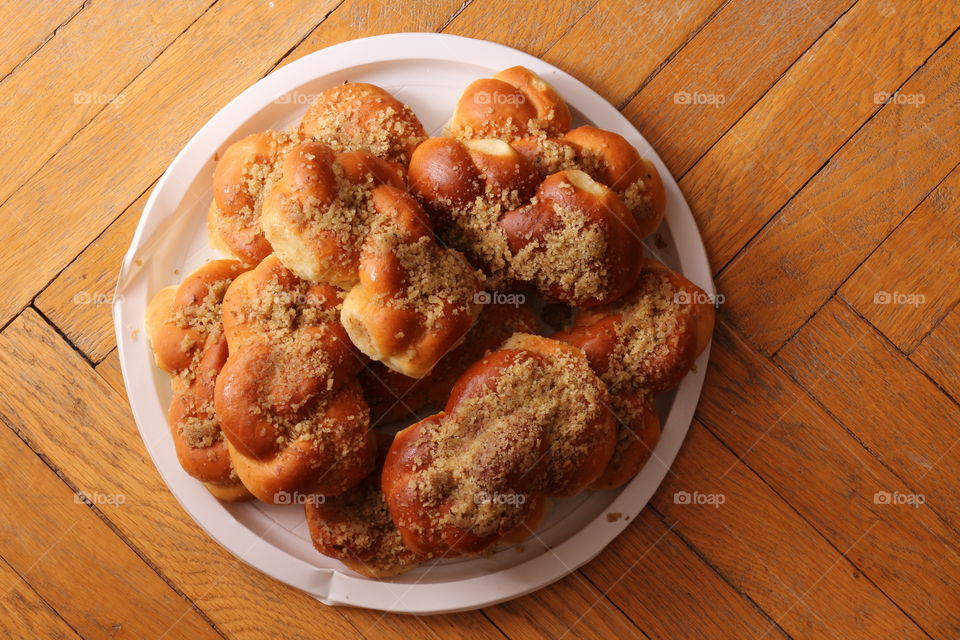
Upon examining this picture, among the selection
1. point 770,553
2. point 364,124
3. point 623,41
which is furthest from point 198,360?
point 770,553

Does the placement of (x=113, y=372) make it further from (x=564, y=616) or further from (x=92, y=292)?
(x=564, y=616)

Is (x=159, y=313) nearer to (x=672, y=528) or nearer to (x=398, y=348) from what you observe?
(x=398, y=348)

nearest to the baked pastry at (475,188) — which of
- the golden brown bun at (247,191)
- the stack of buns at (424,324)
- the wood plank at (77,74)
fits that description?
the stack of buns at (424,324)

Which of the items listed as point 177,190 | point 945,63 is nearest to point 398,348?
point 177,190

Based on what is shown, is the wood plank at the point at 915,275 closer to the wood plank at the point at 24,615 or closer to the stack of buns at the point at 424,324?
the stack of buns at the point at 424,324

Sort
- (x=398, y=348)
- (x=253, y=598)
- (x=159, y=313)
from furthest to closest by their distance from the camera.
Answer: (x=253, y=598) < (x=159, y=313) < (x=398, y=348)
